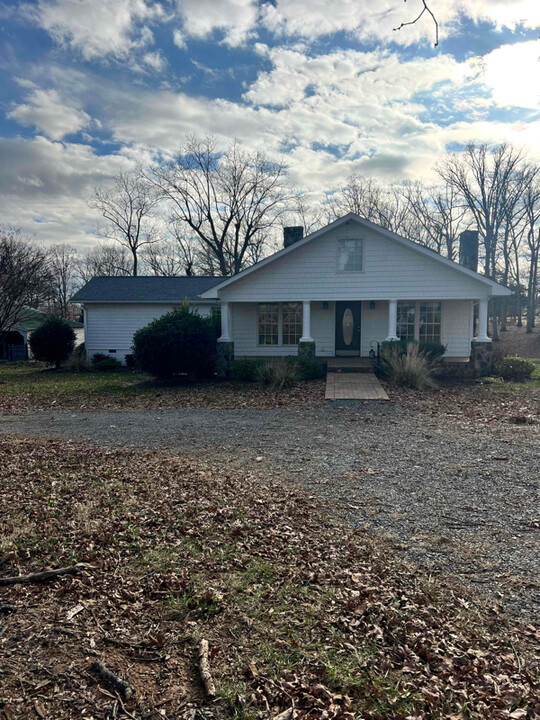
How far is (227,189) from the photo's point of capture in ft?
118

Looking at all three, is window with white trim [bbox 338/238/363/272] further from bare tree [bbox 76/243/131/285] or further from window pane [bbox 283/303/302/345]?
bare tree [bbox 76/243/131/285]

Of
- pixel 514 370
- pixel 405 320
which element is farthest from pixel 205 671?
pixel 405 320

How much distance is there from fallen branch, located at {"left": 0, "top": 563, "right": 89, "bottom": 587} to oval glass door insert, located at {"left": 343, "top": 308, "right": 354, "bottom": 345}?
16101mm

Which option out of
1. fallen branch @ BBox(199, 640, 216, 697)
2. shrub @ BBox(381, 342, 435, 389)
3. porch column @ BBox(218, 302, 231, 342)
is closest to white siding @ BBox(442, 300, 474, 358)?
shrub @ BBox(381, 342, 435, 389)

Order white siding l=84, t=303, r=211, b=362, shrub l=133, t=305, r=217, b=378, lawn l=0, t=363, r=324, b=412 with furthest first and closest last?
white siding l=84, t=303, r=211, b=362
shrub l=133, t=305, r=217, b=378
lawn l=0, t=363, r=324, b=412

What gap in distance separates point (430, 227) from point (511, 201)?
5.97 metres

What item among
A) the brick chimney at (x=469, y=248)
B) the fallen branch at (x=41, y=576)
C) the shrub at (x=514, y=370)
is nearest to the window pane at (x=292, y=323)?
the brick chimney at (x=469, y=248)

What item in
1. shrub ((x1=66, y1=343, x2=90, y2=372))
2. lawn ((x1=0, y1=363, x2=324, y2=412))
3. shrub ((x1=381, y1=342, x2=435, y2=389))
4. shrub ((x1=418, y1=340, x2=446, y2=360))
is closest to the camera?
lawn ((x1=0, y1=363, x2=324, y2=412))

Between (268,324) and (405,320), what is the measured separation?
5.32 meters

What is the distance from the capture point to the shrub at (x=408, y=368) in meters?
14.0

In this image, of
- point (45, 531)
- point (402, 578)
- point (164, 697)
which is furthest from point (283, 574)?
point (45, 531)

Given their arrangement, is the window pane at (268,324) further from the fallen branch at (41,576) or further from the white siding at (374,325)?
the fallen branch at (41,576)

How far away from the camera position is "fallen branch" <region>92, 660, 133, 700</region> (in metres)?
2.42

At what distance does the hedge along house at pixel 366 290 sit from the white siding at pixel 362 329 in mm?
38
